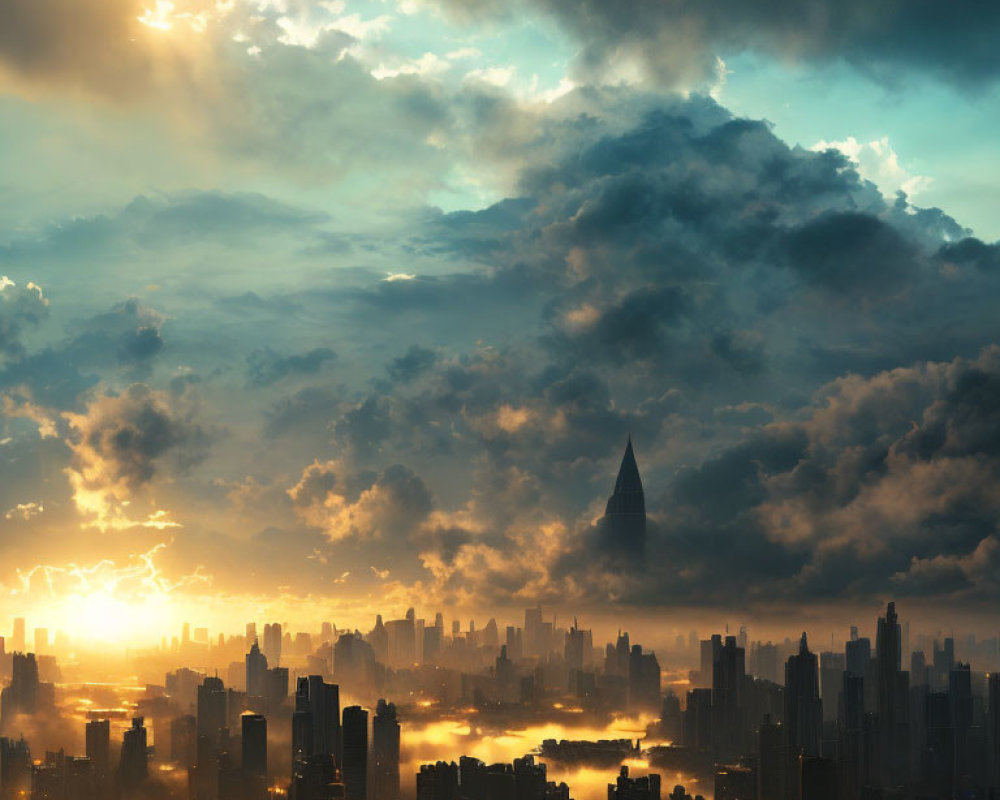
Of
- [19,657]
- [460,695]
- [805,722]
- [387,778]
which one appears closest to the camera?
[387,778]

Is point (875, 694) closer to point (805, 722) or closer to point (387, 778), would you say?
point (805, 722)

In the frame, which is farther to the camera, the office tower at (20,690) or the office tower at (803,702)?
the office tower at (20,690)

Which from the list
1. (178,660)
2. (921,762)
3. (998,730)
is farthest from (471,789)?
(178,660)

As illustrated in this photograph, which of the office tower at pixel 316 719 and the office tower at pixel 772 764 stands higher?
the office tower at pixel 316 719

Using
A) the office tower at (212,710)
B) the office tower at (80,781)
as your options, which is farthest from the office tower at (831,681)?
the office tower at (80,781)

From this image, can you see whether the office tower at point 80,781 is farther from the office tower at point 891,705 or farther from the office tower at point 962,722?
the office tower at point 962,722

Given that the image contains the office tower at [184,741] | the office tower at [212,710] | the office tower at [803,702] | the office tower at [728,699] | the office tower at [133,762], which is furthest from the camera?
the office tower at [728,699]

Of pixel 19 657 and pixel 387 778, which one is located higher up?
pixel 19 657
